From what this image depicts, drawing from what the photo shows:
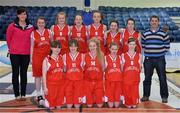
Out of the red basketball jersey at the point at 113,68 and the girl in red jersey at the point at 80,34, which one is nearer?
the red basketball jersey at the point at 113,68

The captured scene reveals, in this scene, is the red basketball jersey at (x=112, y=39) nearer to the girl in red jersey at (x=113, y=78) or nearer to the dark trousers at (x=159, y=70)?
the girl in red jersey at (x=113, y=78)

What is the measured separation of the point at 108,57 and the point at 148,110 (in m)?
0.97

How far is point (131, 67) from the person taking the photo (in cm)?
555

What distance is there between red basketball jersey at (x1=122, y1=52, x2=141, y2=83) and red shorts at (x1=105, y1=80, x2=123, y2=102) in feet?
0.45

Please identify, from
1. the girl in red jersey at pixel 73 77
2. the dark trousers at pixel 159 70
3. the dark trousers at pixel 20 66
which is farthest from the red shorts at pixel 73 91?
the dark trousers at pixel 159 70

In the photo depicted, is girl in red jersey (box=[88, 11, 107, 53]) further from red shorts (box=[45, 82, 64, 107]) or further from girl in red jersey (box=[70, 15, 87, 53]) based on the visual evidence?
red shorts (box=[45, 82, 64, 107])

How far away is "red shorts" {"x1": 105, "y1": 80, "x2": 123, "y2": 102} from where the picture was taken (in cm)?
549

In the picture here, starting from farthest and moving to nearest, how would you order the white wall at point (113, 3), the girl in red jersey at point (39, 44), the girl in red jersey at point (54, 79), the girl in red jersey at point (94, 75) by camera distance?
the white wall at point (113, 3)
the girl in red jersey at point (39, 44)
the girl in red jersey at point (94, 75)
the girl in red jersey at point (54, 79)

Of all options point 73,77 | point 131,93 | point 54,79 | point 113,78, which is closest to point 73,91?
point 73,77

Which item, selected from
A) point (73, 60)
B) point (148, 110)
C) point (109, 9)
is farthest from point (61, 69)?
point (109, 9)

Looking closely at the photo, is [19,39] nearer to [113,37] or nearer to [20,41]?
[20,41]

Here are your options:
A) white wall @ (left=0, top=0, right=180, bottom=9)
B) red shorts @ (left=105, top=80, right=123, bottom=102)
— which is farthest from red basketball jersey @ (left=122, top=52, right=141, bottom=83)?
white wall @ (left=0, top=0, right=180, bottom=9)

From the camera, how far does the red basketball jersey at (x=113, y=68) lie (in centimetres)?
549

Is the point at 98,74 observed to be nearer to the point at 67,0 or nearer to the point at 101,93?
the point at 101,93
